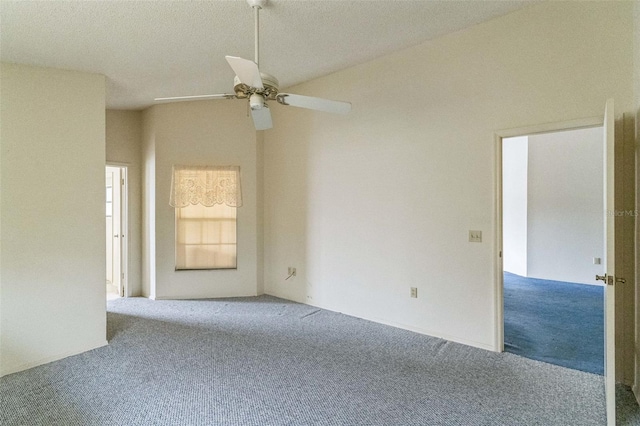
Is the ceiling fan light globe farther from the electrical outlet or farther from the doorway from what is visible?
the doorway

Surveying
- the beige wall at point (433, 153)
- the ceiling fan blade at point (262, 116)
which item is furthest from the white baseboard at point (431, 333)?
the ceiling fan blade at point (262, 116)

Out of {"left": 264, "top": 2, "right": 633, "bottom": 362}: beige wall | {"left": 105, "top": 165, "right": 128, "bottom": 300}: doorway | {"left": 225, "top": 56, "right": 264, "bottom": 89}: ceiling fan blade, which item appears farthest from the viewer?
{"left": 105, "top": 165, "right": 128, "bottom": 300}: doorway

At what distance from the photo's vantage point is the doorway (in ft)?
17.8

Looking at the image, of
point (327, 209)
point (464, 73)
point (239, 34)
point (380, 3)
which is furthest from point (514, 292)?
point (239, 34)

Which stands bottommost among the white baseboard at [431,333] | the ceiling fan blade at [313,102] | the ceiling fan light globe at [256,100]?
the white baseboard at [431,333]

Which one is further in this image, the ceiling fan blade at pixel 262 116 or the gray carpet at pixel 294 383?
the ceiling fan blade at pixel 262 116

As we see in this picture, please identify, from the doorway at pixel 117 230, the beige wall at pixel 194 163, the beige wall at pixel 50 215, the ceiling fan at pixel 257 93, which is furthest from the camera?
the doorway at pixel 117 230

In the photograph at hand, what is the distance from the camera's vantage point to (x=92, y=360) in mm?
3074

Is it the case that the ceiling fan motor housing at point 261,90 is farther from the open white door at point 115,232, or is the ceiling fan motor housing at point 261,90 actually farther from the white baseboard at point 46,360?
the open white door at point 115,232

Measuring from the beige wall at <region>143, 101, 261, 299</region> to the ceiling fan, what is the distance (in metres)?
2.59

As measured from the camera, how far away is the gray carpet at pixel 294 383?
7.21 feet

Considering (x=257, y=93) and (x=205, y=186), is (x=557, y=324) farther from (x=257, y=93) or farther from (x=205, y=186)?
(x=205, y=186)

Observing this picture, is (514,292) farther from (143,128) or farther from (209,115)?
(143,128)

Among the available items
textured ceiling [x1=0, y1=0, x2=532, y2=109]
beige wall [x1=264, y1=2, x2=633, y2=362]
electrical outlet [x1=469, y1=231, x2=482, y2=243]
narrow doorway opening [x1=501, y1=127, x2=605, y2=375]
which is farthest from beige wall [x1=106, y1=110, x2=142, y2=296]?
narrow doorway opening [x1=501, y1=127, x2=605, y2=375]
